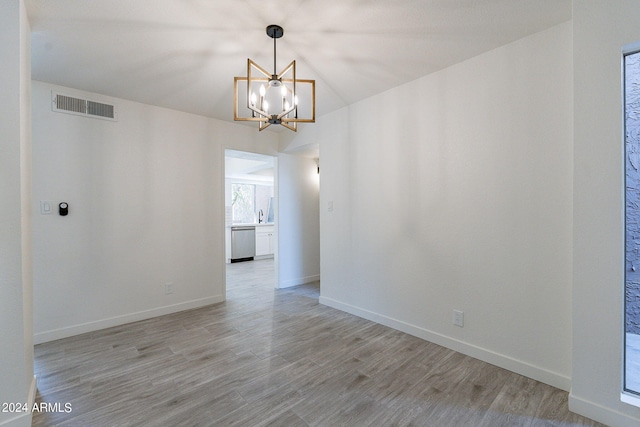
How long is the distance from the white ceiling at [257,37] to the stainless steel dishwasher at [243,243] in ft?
15.2

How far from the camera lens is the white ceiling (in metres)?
1.82

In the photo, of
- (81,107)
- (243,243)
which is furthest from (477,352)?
(243,243)

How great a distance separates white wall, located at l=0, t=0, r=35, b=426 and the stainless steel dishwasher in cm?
556

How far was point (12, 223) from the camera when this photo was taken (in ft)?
5.18

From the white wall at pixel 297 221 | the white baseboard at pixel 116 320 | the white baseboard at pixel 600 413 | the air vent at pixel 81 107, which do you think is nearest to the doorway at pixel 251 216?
the white wall at pixel 297 221

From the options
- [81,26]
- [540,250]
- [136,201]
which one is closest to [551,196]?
[540,250]

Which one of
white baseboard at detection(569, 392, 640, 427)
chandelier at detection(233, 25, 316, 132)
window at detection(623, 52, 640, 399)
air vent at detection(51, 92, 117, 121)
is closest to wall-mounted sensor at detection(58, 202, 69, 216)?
air vent at detection(51, 92, 117, 121)

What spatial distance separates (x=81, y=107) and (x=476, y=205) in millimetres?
4075

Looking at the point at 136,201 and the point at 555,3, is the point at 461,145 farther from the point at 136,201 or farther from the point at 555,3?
the point at 136,201

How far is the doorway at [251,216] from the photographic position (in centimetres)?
591

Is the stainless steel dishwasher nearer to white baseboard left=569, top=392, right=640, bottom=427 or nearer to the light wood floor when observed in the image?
the light wood floor

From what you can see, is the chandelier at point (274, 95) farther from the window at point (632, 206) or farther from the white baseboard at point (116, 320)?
the white baseboard at point (116, 320)

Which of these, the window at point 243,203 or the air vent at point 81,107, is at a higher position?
the air vent at point 81,107

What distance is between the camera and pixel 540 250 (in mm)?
2062
